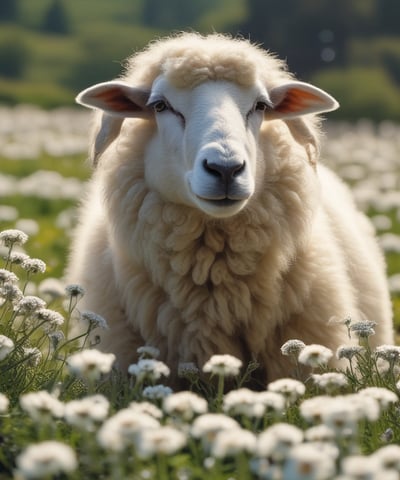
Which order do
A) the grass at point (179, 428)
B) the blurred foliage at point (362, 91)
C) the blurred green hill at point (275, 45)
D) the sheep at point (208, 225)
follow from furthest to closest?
the blurred green hill at point (275, 45) < the blurred foliage at point (362, 91) < the sheep at point (208, 225) < the grass at point (179, 428)

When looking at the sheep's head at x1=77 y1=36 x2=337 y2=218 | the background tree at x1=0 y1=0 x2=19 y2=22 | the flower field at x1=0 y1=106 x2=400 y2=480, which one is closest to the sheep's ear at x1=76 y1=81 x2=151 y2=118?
the sheep's head at x1=77 y1=36 x2=337 y2=218

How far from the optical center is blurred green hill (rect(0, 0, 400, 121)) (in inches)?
1449

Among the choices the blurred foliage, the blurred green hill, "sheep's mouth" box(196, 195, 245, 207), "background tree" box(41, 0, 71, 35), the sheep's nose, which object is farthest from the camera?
"background tree" box(41, 0, 71, 35)

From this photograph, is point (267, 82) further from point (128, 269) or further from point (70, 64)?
point (70, 64)

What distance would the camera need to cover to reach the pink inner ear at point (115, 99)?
4.85 metres

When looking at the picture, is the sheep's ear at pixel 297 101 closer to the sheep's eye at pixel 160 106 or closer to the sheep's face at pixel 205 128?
the sheep's face at pixel 205 128

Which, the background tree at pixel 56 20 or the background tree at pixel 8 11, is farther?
the background tree at pixel 8 11

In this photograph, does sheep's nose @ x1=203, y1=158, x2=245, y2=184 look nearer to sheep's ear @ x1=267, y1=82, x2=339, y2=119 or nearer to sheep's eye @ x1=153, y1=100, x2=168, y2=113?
sheep's eye @ x1=153, y1=100, x2=168, y2=113

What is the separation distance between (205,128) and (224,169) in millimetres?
354

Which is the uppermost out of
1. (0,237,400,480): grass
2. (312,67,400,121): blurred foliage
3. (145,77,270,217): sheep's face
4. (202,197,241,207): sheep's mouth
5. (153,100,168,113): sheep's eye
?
(312,67,400,121): blurred foliage

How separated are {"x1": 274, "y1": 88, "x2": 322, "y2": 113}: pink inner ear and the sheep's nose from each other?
1.01 m

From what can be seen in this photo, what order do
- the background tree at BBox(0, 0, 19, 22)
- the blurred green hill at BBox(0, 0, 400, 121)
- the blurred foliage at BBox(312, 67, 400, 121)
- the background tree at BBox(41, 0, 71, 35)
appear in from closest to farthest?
the blurred foliage at BBox(312, 67, 400, 121) < the blurred green hill at BBox(0, 0, 400, 121) < the background tree at BBox(41, 0, 71, 35) < the background tree at BBox(0, 0, 19, 22)

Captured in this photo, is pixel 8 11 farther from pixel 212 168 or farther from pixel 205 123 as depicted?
pixel 212 168

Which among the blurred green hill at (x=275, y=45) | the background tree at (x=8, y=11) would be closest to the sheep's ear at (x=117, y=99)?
the blurred green hill at (x=275, y=45)
